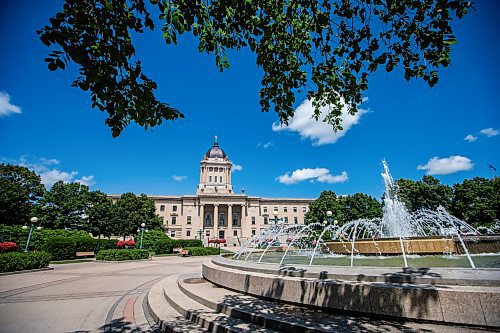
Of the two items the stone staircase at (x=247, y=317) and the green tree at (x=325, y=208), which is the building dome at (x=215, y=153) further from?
the stone staircase at (x=247, y=317)

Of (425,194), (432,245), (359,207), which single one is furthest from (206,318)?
(425,194)

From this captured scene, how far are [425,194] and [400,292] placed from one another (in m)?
54.9

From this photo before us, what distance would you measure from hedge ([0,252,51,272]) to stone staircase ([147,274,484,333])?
13983mm

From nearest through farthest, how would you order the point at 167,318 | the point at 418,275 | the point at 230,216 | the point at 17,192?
the point at 418,275 < the point at 167,318 < the point at 17,192 < the point at 230,216

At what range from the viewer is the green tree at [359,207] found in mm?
52094

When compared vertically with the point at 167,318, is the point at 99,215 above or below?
above

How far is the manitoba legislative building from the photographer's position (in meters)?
68.1

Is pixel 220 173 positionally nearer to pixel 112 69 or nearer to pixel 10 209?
pixel 10 209

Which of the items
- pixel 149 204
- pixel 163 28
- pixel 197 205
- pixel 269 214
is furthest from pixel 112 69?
pixel 269 214

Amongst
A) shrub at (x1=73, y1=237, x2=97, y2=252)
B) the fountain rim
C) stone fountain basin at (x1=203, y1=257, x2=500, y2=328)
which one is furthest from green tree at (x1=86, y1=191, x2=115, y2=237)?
the fountain rim

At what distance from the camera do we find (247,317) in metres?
4.50

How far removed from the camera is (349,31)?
538 centimetres

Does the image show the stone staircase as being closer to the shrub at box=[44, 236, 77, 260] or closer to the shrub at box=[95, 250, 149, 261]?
the shrub at box=[95, 250, 149, 261]

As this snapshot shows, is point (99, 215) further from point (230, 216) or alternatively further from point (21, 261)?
point (21, 261)
